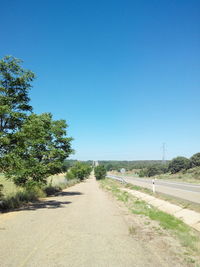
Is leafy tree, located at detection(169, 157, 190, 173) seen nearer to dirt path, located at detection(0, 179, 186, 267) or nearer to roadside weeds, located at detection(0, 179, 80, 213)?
roadside weeds, located at detection(0, 179, 80, 213)

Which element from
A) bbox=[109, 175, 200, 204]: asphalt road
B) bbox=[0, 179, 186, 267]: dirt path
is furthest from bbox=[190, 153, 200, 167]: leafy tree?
bbox=[0, 179, 186, 267]: dirt path

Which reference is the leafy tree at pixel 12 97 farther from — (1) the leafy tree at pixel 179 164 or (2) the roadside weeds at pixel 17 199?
(1) the leafy tree at pixel 179 164

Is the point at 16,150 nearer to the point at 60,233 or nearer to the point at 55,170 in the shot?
the point at 60,233

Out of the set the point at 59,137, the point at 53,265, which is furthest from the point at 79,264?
the point at 59,137

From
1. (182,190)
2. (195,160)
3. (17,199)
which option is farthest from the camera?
(195,160)

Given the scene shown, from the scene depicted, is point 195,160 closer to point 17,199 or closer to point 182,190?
point 182,190

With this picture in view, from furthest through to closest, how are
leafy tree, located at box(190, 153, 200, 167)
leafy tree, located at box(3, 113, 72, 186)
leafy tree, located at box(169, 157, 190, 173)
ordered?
leafy tree, located at box(169, 157, 190, 173)
leafy tree, located at box(190, 153, 200, 167)
leafy tree, located at box(3, 113, 72, 186)

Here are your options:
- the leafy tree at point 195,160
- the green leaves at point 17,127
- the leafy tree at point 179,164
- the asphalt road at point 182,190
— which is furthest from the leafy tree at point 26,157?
the leafy tree at point 179,164

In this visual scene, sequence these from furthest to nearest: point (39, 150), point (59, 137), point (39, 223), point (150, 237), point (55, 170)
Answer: point (59, 137)
point (55, 170)
point (39, 150)
point (39, 223)
point (150, 237)

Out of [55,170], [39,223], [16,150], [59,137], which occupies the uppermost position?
[59,137]

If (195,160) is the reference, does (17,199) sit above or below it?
below

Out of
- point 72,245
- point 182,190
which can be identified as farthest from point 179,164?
point 72,245

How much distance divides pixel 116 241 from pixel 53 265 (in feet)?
7.82

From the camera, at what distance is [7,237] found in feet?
21.6
